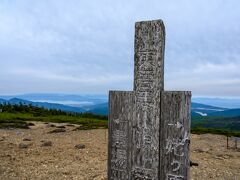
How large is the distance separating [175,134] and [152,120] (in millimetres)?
577

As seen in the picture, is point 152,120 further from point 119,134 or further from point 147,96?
point 119,134

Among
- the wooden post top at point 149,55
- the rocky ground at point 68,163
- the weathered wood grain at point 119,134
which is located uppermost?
the wooden post top at point 149,55

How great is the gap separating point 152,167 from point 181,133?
1002mm

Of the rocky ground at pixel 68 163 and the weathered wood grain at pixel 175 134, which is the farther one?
the rocky ground at pixel 68 163

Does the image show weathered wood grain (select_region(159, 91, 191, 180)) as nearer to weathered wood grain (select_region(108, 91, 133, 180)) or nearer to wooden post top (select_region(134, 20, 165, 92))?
wooden post top (select_region(134, 20, 165, 92))

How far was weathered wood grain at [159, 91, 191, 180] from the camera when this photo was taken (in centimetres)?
699

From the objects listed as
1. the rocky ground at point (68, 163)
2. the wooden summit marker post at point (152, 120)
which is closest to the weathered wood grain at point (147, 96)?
the wooden summit marker post at point (152, 120)

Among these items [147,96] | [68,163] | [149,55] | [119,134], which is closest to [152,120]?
[147,96]

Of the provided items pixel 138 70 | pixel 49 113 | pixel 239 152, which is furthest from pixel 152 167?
pixel 49 113

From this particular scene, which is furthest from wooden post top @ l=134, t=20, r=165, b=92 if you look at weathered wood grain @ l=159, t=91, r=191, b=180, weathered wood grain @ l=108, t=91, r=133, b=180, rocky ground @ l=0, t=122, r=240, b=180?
rocky ground @ l=0, t=122, r=240, b=180

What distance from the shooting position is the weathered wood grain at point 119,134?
307 inches

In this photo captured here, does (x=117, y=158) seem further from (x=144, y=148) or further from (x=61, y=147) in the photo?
(x=61, y=147)

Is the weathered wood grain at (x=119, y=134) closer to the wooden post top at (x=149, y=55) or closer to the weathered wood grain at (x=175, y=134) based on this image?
the wooden post top at (x=149, y=55)

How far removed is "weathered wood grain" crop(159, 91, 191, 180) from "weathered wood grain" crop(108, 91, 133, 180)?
33.5 inches
